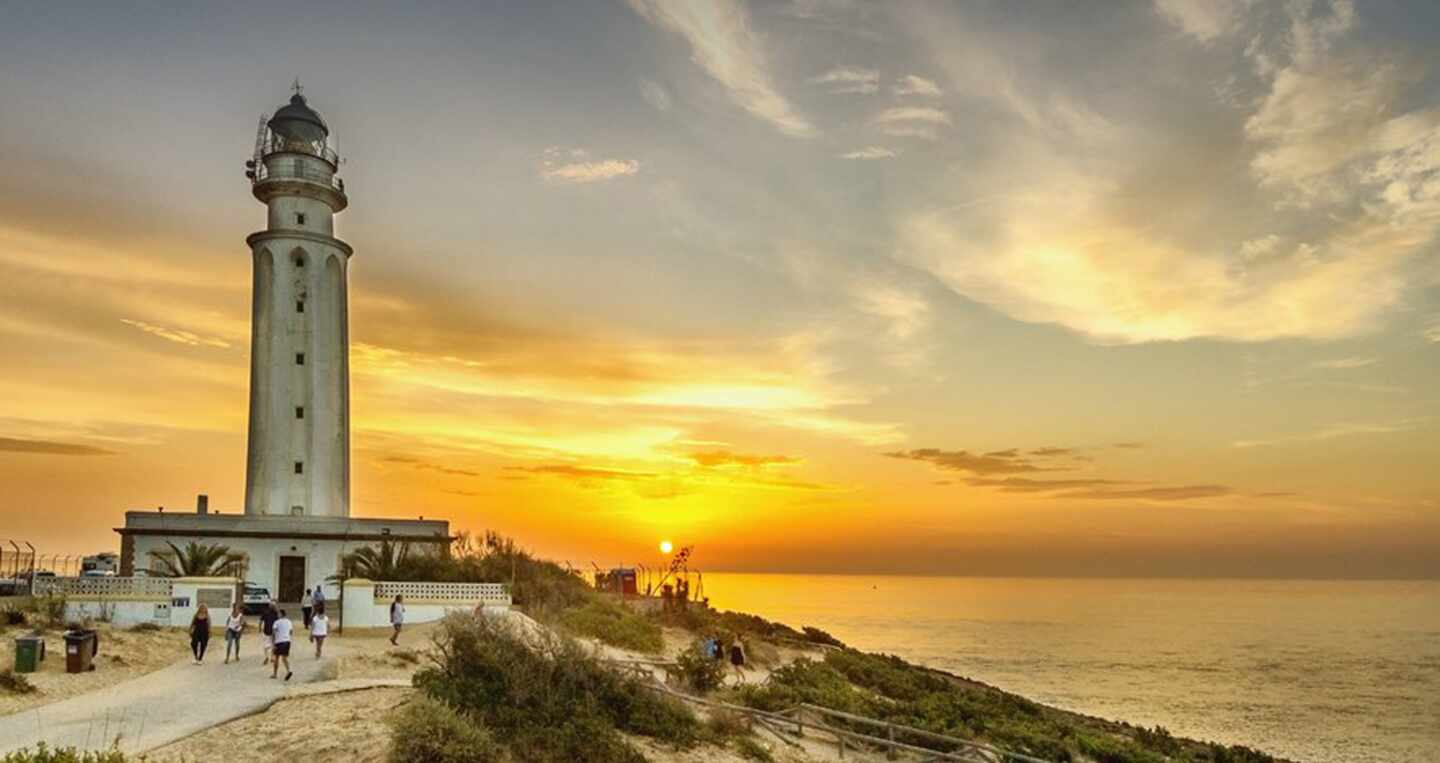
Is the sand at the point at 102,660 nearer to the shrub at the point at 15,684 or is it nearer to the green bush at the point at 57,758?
the shrub at the point at 15,684

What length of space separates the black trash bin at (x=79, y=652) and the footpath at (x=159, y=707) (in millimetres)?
1185

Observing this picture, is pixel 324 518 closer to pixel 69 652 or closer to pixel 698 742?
pixel 69 652

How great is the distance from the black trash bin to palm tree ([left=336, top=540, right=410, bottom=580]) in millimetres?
10843

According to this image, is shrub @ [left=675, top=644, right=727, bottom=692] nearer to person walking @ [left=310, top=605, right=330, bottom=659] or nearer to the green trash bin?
person walking @ [left=310, top=605, right=330, bottom=659]

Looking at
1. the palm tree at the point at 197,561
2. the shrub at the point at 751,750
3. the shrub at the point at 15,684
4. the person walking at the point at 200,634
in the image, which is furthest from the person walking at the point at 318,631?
the shrub at the point at 751,750

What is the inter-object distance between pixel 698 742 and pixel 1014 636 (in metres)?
87.7

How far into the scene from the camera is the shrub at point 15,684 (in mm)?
18500

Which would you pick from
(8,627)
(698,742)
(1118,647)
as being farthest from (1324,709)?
(8,627)

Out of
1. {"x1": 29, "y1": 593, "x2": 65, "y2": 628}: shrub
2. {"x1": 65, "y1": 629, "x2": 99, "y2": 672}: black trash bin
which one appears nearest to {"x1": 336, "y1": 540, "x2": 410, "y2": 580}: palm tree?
{"x1": 29, "y1": 593, "x2": 65, "y2": 628}: shrub

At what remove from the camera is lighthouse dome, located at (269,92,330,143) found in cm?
4197

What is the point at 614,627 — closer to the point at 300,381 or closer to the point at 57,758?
the point at 300,381

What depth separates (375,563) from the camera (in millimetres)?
33094

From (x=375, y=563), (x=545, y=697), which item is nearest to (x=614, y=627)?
(x=375, y=563)

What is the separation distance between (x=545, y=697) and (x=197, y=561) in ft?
66.9
